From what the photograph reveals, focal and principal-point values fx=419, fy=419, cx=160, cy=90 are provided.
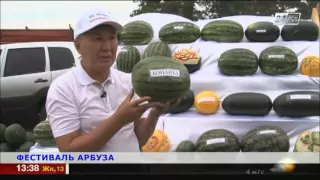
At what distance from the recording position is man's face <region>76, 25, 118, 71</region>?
145 centimetres

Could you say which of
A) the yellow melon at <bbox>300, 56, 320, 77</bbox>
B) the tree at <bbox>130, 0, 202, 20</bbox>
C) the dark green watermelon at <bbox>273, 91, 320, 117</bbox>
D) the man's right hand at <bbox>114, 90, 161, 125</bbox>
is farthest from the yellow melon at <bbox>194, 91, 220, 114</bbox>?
the man's right hand at <bbox>114, 90, 161, 125</bbox>

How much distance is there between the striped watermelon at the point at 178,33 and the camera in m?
2.80

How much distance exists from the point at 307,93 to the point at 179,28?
943 millimetres

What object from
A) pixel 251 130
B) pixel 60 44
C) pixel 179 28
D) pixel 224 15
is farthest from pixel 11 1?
pixel 251 130

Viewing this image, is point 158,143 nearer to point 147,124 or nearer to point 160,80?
point 147,124

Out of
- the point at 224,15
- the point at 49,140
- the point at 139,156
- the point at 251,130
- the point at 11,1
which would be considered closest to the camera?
the point at 139,156

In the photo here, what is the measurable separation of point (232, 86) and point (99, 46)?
66.1 inches

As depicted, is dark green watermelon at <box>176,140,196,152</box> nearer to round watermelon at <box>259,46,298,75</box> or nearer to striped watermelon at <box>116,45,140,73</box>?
striped watermelon at <box>116,45,140,73</box>

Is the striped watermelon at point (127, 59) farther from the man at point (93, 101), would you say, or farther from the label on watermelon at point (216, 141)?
the man at point (93, 101)

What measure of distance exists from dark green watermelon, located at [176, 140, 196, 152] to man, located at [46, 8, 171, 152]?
940 millimetres

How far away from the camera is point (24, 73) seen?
7.80ft

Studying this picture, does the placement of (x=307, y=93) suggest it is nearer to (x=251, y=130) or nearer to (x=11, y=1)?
(x=251, y=130)

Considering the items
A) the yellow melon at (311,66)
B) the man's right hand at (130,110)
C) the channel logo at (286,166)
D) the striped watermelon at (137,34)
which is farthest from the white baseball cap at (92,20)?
the yellow melon at (311,66)

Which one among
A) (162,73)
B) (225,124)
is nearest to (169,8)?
(162,73)
